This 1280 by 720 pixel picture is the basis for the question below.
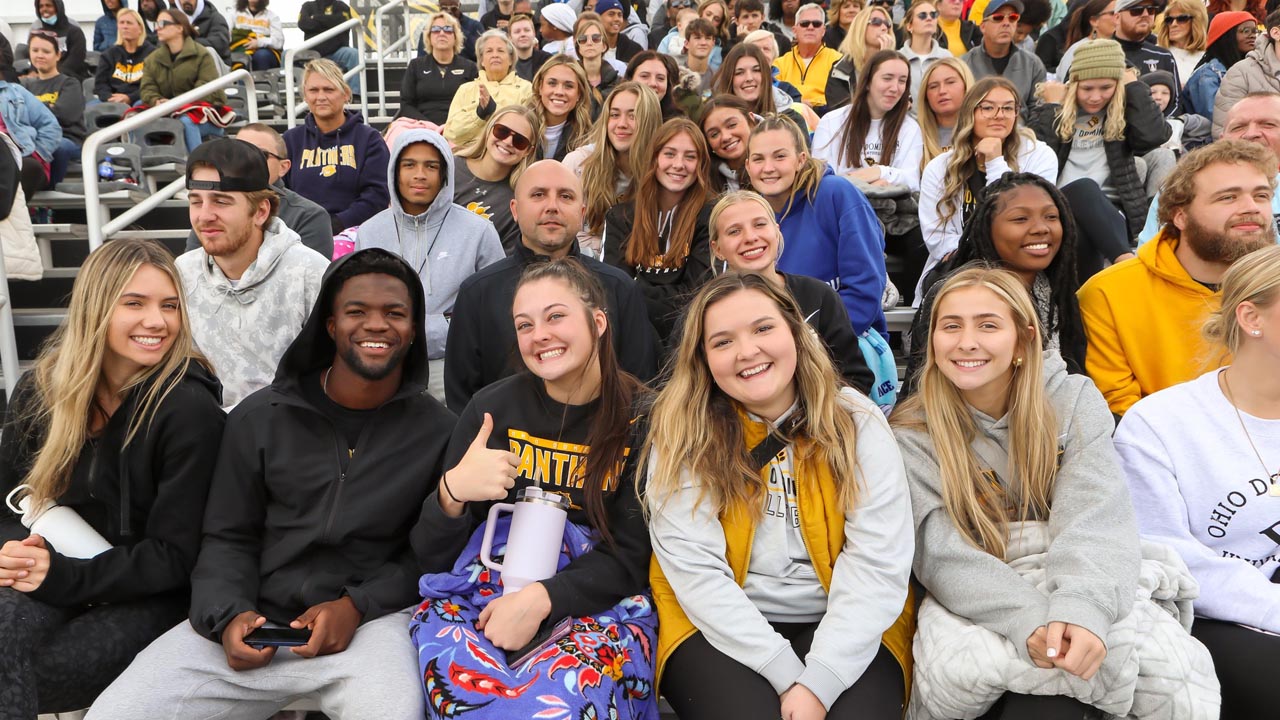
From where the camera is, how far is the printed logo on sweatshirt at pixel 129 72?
7961 mm

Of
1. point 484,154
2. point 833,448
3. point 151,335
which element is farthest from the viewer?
point 484,154

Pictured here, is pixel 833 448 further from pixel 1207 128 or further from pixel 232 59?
pixel 232 59

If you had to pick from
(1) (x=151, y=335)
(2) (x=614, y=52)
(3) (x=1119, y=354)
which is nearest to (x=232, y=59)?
(2) (x=614, y=52)

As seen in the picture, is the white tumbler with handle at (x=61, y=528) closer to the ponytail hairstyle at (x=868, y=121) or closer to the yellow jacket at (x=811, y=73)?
the ponytail hairstyle at (x=868, y=121)

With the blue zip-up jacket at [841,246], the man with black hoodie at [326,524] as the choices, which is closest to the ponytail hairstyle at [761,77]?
the blue zip-up jacket at [841,246]

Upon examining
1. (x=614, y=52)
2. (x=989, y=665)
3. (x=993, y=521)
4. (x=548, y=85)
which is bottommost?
(x=989, y=665)

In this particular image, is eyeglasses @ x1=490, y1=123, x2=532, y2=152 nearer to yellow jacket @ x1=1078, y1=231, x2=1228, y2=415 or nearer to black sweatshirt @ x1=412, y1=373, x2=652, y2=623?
black sweatshirt @ x1=412, y1=373, x2=652, y2=623

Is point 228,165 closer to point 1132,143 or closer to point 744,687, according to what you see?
point 744,687

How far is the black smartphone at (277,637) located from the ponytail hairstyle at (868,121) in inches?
152

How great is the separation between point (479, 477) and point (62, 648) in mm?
1024

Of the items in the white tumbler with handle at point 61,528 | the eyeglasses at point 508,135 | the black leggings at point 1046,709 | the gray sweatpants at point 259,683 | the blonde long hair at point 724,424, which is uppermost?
the eyeglasses at point 508,135

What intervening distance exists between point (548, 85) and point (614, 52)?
94.3 inches

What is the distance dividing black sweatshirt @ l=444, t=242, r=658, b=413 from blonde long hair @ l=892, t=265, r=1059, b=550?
1.12 m

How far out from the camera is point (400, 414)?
249cm
